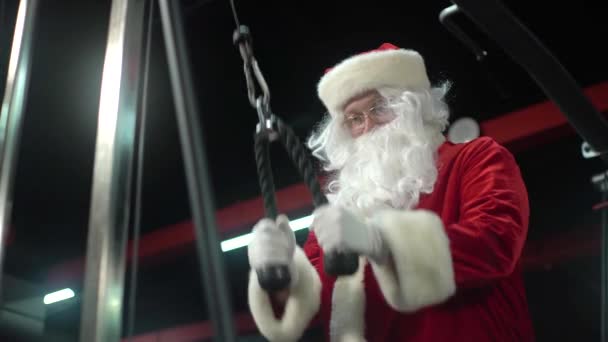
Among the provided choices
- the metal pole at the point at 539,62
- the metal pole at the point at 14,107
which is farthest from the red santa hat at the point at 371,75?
the metal pole at the point at 14,107

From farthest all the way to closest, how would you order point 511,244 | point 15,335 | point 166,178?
1. point 166,178
2. point 15,335
3. point 511,244

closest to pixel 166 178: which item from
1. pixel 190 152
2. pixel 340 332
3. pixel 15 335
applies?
pixel 15 335

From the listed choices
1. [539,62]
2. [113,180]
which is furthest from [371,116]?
[113,180]

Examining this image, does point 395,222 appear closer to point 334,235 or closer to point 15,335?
point 334,235

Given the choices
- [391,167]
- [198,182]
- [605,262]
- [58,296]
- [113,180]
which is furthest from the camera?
[605,262]

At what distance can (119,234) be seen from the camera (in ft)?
1.96

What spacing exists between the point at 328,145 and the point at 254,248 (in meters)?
0.37

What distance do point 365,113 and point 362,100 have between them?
0.03 m

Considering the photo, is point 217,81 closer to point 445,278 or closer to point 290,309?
point 290,309

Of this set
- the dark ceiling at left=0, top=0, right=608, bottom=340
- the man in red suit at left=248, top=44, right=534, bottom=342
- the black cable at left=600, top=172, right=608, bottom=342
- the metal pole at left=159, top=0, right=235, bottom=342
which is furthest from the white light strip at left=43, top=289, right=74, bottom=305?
the black cable at left=600, top=172, right=608, bottom=342

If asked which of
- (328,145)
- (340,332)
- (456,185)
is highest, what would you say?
(328,145)

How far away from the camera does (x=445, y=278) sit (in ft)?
2.19

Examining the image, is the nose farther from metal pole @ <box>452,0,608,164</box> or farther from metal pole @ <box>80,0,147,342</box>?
metal pole @ <box>80,0,147,342</box>

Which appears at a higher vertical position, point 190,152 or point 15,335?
point 15,335
